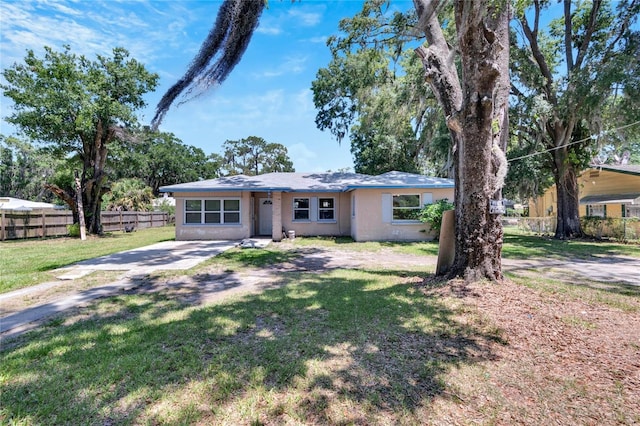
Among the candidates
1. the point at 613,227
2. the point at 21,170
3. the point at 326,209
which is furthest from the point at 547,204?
the point at 21,170

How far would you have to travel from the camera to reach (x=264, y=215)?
16.2 meters

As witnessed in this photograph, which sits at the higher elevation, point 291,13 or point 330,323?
point 291,13

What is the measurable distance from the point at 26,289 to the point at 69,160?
14368mm

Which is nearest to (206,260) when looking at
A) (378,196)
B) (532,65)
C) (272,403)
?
(272,403)

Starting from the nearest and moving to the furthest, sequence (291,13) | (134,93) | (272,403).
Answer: (272,403) → (291,13) → (134,93)

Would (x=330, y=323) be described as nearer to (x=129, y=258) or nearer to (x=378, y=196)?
(x=129, y=258)

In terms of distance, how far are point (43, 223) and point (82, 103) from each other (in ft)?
21.5

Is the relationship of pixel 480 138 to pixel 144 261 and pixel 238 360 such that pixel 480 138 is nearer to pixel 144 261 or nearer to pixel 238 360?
pixel 238 360

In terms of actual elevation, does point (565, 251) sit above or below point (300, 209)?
below

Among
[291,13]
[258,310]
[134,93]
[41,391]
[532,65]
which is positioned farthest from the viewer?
[134,93]

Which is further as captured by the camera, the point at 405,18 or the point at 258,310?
the point at 405,18

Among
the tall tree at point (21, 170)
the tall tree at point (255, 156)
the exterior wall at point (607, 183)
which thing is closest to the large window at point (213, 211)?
the exterior wall at point (607, 183)

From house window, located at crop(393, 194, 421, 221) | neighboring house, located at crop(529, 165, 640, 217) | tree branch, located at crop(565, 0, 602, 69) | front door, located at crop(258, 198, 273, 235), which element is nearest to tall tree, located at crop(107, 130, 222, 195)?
front door, located at crop(258, 198, 273, 235)

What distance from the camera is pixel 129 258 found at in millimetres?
9117
